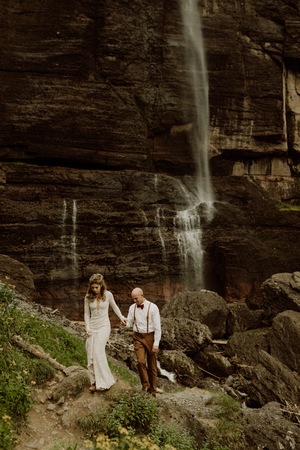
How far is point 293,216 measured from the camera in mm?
30594

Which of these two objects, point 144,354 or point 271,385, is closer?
point 144,354

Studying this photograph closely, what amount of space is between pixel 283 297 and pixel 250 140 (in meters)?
16.6

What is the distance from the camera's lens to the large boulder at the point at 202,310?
803 inches

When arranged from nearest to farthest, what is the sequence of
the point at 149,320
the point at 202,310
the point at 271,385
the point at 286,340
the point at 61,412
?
the point at 61,412
the point at 149,320
the point at 271,385
the point at 286,340
the point at 202,310

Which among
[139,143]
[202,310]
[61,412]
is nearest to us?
[61,412]

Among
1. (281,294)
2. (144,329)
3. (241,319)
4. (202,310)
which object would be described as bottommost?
(241,319)

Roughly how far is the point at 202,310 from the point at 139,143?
568 inches

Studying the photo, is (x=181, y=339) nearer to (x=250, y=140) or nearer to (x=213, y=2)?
(x=250, y=140)

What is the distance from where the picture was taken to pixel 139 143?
32.0 m

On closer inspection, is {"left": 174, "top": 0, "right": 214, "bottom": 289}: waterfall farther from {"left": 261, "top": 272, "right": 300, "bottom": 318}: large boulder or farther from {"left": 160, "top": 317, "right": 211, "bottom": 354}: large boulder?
{"left": 160, "top": 317, "right": 211, "bottom": 354}: large boulder

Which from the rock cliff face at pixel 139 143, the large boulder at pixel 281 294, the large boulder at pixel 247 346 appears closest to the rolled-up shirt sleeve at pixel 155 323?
the large boulder at pixel 247 346

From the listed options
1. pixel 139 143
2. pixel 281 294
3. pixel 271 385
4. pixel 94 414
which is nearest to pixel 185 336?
pixel 271 385

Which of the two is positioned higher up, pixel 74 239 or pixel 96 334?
pixel 74 239

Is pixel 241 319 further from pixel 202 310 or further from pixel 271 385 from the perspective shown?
pixel 271 385
